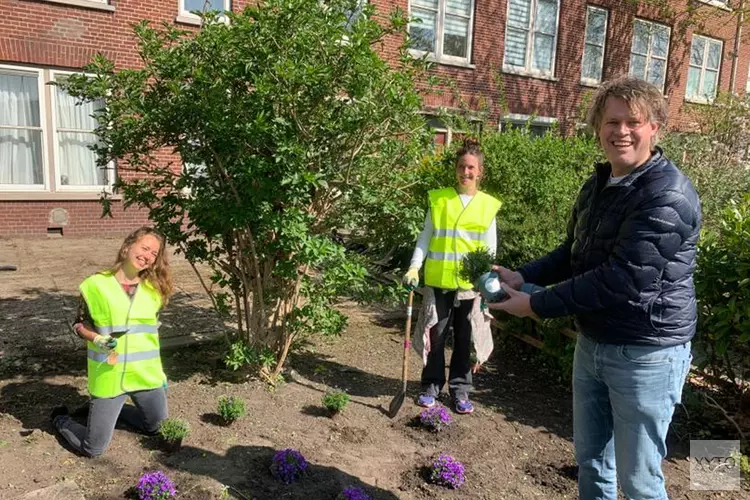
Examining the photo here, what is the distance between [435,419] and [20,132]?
10.3 m

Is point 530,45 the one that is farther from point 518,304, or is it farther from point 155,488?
point 155,488

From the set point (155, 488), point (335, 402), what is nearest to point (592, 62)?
point (335, 402)

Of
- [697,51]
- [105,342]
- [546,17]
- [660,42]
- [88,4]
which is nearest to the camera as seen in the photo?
[105,342]

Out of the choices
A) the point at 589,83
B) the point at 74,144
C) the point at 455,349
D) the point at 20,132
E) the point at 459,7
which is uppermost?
the point at 459,7

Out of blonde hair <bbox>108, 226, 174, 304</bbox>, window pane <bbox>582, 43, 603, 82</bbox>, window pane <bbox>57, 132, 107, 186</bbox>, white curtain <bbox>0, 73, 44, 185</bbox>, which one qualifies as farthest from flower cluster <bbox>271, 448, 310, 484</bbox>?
window pane <bbox>582, 43, 603, 82</bbox>

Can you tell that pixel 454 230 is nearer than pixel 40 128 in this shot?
Yes

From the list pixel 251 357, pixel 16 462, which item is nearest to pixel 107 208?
pixel 251 357

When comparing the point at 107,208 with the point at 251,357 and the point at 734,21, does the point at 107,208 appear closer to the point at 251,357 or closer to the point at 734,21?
the point at 251,357

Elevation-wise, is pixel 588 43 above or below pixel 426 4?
below

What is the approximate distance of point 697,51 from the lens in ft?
68.3

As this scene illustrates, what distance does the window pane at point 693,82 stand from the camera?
20.9m

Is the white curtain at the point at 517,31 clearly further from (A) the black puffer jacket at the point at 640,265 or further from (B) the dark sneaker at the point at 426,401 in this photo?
(A) the black puffer jacket at the point at 640,265

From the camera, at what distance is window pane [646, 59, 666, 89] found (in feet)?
64.2

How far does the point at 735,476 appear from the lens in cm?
350
